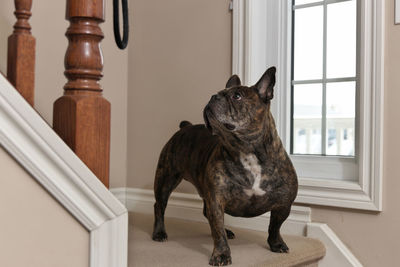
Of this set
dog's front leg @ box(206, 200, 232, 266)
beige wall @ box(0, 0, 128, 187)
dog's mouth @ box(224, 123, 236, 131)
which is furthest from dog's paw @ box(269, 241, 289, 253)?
beige wall @ box(0, 0, 128, 187)

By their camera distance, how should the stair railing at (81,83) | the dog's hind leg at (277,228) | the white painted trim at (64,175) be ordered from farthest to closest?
the dog's hind leg at (277,228) < the stair railing at (81,83) < the white painted trim at (64,175)

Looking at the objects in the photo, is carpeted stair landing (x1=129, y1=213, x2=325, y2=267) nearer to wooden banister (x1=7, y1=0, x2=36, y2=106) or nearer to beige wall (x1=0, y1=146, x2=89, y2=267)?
beige wall (x1=0, y1=146, x2=89, y2=267)

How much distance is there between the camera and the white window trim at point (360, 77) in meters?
1.72

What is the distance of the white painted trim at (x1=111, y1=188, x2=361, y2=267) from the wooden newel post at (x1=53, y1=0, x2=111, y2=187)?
1163 mm

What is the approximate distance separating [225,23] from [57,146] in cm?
147

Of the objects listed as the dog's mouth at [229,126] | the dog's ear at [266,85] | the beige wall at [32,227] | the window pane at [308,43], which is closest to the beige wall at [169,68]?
the window pane at [308,43]

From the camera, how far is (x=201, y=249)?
163 cm

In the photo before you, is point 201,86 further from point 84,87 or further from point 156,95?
point 84,87

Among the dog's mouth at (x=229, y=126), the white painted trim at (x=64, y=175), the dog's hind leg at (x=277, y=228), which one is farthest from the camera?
the dog's hind leg at (x=277, y=228)

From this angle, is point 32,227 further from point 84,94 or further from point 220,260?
point 220,260

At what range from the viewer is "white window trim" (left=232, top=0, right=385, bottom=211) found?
172 centimetres

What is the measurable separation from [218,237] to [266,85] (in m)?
0.52

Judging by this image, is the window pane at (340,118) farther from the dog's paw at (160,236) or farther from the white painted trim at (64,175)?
the white painted trim at (64,175)

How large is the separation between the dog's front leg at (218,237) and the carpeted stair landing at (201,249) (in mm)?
38
